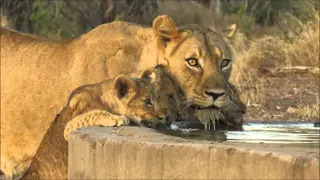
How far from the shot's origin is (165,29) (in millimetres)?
6988

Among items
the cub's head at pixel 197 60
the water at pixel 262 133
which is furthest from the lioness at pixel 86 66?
the water at pixel 262 133

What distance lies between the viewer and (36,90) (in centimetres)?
811

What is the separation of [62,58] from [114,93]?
200 cm

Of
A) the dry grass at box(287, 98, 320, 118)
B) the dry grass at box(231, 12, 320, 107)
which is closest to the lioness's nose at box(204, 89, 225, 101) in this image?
the dry grass at box(287, 98, 320, 118)

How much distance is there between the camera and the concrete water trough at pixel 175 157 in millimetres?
3904

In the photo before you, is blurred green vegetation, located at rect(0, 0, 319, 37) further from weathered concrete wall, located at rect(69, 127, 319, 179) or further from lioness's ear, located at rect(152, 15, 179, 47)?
weathered concrete wall, located at rect(69, 127, 319, 179)

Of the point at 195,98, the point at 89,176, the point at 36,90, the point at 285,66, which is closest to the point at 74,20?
the point at 285,66

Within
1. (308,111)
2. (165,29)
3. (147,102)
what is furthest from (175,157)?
(308,111)

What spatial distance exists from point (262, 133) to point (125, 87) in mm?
917

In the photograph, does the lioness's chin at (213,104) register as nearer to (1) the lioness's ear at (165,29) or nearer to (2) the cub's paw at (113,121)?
(1) the lioness's ear at (165,29)

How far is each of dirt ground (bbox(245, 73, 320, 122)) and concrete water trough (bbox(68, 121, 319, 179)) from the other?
612 centimetres

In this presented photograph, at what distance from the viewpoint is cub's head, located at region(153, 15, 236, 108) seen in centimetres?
649

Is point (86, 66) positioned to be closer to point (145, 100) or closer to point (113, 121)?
point (145, 100)

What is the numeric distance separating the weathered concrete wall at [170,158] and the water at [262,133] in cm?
54
